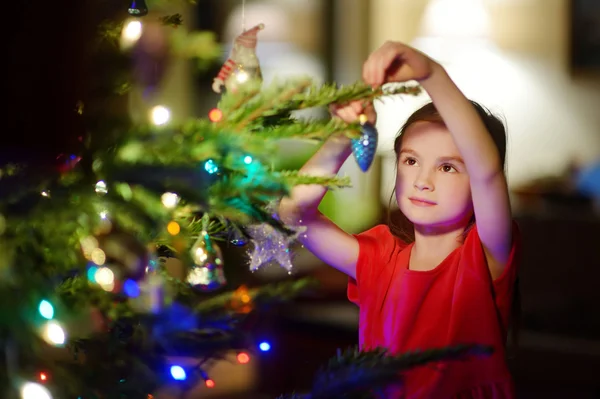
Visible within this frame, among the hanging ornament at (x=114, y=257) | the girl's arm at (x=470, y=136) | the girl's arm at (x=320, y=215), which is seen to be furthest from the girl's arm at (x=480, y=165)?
the hanging ornament at (x=114, y=257)

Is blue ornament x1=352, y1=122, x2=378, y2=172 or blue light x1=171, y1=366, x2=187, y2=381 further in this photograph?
blue ornament x1=352, y1=122, x2=378, y2=172

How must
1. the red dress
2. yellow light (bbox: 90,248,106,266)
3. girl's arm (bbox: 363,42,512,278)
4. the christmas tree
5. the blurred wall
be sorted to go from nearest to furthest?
1. the christmas tree
2. yellow light (bbox: 90,248,106,266)
3. girl's arm (bbox: 363,42,512,278)
4. the red dress
5. the blurred wall

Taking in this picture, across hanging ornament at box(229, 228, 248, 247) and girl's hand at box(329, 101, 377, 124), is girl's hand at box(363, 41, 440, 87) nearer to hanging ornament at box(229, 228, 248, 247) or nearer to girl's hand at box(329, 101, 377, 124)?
girl's hand at box(329, 101, 377, 124)

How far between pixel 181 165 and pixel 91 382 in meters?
0.15

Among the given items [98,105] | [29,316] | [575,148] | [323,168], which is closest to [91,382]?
[29,316]

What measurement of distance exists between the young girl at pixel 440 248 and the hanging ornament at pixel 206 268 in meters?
0.13

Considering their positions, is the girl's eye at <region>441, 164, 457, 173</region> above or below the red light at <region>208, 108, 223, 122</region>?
above

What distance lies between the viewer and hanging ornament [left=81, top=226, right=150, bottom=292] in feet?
1.70

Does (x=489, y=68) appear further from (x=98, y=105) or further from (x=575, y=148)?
(x=98, y=105)

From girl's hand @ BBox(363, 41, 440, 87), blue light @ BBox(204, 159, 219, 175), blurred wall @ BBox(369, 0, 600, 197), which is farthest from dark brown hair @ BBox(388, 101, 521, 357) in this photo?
blurred wall @ BBox(369, 0, 600, 197)

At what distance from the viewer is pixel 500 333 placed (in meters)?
0.80

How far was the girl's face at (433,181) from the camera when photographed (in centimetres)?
81

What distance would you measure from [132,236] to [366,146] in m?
0.22

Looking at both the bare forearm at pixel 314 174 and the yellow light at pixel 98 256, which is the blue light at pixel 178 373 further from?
the bare forearm at pixel 314 174
